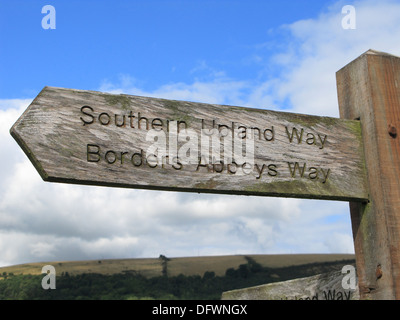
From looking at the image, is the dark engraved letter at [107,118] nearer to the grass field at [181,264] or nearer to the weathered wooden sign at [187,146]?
the weathered wooden sign at [187,146]

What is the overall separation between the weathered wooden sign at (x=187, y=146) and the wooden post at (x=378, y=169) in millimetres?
113

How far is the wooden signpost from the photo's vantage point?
8.15 feet

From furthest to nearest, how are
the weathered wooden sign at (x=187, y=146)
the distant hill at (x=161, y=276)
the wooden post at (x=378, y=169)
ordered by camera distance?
the distant hill at (x=161, y=276) → the wooden post at (x=378, y=169) → the weathered wooden sign at (x=187, y=146)

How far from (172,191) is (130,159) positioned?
29 centimetres

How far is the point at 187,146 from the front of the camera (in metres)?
2.71

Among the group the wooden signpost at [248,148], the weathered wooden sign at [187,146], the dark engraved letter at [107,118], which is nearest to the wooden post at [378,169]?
the wooden signpost at [248,148]

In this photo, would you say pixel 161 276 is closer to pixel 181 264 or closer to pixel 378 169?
pixel 181 264

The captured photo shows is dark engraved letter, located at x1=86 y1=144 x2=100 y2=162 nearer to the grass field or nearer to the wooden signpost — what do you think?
the wooden signpost

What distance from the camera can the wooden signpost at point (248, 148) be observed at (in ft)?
8.15

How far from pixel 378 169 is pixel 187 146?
1.22 m

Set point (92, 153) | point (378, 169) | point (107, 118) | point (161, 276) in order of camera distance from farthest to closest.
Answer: point (161, 276) < point (378, 169) < point (107, 118) < point (92, 153)

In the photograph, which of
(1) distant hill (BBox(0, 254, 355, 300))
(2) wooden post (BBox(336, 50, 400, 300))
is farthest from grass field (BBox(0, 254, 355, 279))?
(2) wooden post (BBox(336, 50, 400, 300))

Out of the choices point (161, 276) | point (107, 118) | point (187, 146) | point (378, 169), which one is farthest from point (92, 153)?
point (161, 276)
